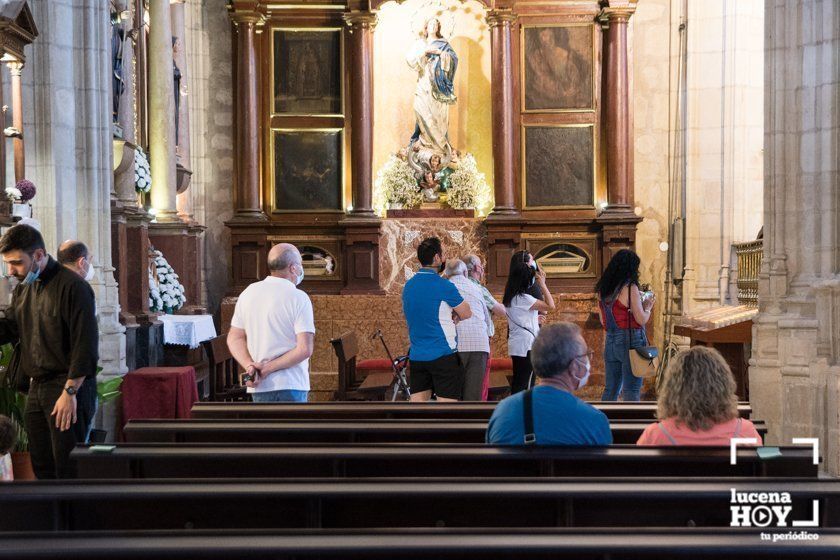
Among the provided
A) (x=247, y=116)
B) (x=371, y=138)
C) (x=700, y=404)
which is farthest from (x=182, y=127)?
(x=700, y=404)

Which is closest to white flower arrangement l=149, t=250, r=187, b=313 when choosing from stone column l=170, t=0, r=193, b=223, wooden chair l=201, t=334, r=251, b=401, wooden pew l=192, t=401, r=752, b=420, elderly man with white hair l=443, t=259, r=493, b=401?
stone column l=170, t=0, r=193, b=223

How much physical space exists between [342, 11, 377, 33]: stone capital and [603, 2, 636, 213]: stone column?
3018 millimetres

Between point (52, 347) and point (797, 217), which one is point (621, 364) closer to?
point (797, 217)

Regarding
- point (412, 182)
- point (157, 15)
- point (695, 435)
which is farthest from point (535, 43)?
point (695, 435)

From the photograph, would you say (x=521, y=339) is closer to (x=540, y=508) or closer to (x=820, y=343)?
(x=820, y=343)

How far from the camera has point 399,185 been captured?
47.9 ft

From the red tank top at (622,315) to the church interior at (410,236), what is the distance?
16 centimetres

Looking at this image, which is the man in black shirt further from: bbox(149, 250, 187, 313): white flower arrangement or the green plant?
bbox(149, 250, 187, 313): white flower arrangement

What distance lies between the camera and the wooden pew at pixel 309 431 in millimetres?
4934

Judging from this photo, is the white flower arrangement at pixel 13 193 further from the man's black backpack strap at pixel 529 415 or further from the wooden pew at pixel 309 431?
the man's black backpack strap at pixel 529 415

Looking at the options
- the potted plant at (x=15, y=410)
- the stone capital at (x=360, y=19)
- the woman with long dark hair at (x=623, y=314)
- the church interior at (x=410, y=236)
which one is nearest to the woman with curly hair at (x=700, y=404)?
the church interior at (x=410, y=236)

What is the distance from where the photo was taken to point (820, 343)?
27.5 feet

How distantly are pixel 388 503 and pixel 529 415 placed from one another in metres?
0.83

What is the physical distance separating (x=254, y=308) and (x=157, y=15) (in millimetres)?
7258
